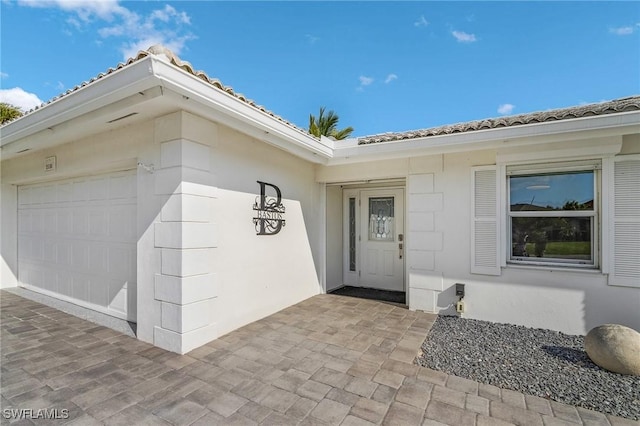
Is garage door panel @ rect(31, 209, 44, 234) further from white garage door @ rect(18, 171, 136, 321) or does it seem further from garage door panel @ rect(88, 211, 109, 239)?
garage door panel @ rect(88, 211, 109, 239)

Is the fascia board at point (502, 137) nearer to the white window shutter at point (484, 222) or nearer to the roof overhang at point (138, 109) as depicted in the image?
the white window shutter at point (484, 222)

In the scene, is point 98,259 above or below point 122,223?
below

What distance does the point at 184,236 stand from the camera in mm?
3494

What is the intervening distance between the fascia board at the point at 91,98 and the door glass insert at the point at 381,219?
17.8 feet

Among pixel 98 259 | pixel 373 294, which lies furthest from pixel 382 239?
pixel 98 259

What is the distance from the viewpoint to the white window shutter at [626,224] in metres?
3.96

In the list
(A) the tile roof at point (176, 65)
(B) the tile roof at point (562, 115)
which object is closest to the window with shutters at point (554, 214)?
(B) the tile roof at point (562, 115)

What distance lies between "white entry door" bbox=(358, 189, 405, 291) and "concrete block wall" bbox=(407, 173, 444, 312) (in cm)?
133

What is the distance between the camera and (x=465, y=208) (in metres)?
4.98

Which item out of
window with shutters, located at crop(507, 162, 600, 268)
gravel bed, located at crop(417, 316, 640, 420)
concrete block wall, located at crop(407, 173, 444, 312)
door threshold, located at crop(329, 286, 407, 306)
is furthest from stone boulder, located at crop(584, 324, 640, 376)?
door threshold, located at crop(329, 286, 407, 306)

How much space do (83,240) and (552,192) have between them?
8461 mm

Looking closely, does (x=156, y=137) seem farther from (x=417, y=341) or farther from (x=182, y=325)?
(x=417, y=341)

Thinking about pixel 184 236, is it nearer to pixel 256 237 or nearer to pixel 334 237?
pixel 256 237

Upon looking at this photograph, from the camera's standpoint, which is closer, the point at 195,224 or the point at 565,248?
the point at 195,224
